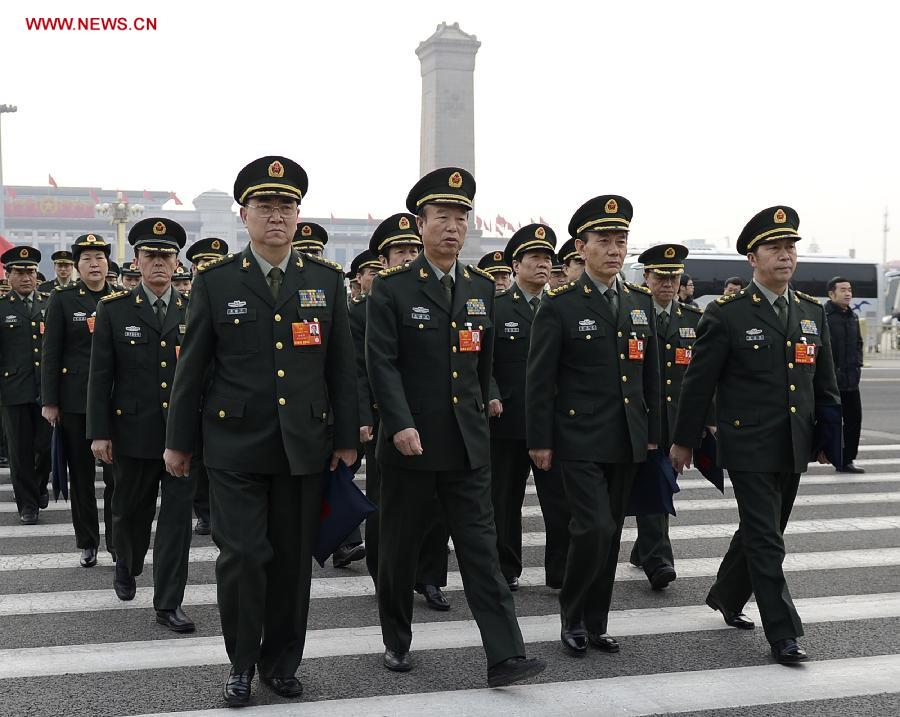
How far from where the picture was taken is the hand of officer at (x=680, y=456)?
17.8 feet

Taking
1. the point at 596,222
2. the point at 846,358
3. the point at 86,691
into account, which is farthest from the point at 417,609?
the point at 846,358

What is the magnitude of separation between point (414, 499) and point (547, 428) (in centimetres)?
81

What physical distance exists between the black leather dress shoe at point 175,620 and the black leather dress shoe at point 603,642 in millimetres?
2020

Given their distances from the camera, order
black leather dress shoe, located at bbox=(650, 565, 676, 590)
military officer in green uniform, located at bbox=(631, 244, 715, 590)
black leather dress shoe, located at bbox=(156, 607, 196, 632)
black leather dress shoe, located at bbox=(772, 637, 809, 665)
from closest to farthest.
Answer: black leather dress shoe, located at bbox=(772, 637, 809, 665)
black leather dress shoe, located at bbox=(156, 607, 196, 632)
black leather dress shoe, located at bbox=(650, 565, 676, 590)
military officer in green uniform, located at bbox=(631, 244, 715, 590)

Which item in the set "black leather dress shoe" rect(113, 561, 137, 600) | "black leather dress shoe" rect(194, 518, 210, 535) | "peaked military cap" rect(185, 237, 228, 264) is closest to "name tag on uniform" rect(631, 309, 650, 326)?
"black leather dress shoe" rect(113, 561, 137, 600)

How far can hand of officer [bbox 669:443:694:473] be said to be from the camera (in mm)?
5430

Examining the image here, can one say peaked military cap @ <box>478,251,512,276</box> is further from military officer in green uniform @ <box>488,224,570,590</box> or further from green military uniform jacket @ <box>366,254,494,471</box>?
green military uniform jacket @ <box>366,254,494,471</box>

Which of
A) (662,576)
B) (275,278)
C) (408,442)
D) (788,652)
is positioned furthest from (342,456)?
(662,576)

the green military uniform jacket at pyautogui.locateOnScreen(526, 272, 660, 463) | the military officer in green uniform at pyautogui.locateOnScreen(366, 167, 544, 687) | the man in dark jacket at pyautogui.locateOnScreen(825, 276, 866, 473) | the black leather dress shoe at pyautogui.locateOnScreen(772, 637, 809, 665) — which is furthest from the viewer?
the man in dark jacket at pyautogui.locateOnScreen(825, 276, 866, 473)

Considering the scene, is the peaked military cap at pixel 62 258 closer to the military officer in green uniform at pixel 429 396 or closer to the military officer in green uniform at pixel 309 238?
the military officer in green uniform at pixel 309 238

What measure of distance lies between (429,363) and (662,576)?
7.68ft

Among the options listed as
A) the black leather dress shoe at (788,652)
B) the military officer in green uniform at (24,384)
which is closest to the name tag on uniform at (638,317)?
the black leather dress shoe at (788,652)

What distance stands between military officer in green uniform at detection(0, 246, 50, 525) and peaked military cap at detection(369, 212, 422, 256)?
3.54 m

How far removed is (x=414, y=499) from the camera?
4.82 meters
